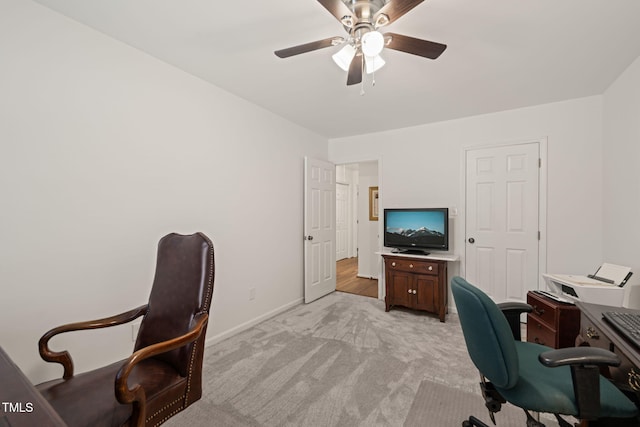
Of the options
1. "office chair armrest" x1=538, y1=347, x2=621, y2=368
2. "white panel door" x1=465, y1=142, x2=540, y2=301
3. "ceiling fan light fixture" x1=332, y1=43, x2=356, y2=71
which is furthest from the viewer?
"white panel door" x1=465, y1=142, x2=540, y2=301

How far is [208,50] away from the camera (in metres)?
2.08

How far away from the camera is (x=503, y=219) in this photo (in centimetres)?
324

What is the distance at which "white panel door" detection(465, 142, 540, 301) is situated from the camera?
3105 millimetres

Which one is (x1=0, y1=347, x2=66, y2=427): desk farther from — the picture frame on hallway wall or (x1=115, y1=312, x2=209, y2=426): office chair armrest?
the picture frame on hallway wall

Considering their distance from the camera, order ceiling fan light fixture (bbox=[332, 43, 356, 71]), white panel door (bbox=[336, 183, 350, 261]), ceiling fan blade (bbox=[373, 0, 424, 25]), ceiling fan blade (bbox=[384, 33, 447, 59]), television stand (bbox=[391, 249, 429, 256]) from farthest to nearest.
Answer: white panel door (bbox=[336, 183, 350, 261])
television stand (bbox=[391, 249, 429, 256])
ceiling fan light fixture (bbox=[332, 43, 356, 71])
ceiling fan blade (bbox=[384, 33, 447, 59])
ceiling fan blade (bbox=[373, 0, 424, 25])

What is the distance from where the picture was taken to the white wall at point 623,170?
2166 mm

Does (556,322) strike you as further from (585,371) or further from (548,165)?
(548,165)

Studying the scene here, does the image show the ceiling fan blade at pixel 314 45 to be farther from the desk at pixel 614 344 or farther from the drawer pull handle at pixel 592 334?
the drawer pull handle at pixel 592 334

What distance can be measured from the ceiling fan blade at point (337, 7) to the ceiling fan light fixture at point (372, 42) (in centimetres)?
15

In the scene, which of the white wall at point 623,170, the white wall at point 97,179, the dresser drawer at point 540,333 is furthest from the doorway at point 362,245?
the white wall at point 623,170

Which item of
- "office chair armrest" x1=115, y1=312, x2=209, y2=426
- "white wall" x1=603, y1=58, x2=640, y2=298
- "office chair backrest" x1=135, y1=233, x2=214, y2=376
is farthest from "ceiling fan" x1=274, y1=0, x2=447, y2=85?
"white wall" x1=603, y1=58, x2=640, y2=298

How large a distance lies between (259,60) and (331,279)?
10.6ft

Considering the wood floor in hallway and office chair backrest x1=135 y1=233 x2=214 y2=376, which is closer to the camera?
office chair backrest x1=135 y1=233 x2=214 y2=376

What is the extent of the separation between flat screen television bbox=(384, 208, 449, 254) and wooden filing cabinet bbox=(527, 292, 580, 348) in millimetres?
1266
